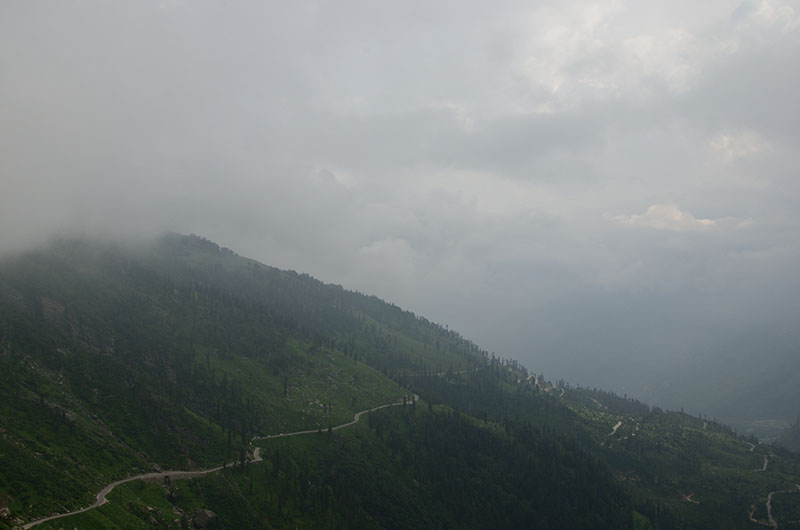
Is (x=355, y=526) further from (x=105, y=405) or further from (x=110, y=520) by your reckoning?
(x=105, y=405)

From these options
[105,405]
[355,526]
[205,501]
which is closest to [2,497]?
[205,501]

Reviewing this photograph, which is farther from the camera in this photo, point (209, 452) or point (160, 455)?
point (209, 452)

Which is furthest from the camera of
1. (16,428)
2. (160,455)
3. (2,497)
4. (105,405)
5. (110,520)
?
(105,405)

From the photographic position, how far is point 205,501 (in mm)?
166875

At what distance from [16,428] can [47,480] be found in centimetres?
3597

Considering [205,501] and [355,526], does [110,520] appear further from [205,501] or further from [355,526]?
[355,526]

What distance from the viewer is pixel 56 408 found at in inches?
6900

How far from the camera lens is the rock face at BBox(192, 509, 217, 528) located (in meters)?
154

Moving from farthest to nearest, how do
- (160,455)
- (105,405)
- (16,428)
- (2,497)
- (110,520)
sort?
(105,405) < (160,455) < (16,428) < (110,520) < (2,497)

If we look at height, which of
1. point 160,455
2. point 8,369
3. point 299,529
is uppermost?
point 8,369

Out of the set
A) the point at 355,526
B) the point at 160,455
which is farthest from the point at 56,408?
the point at 355,526

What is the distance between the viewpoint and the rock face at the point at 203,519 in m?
154

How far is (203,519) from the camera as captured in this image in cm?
15625

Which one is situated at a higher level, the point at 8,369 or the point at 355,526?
the point at 8,369
